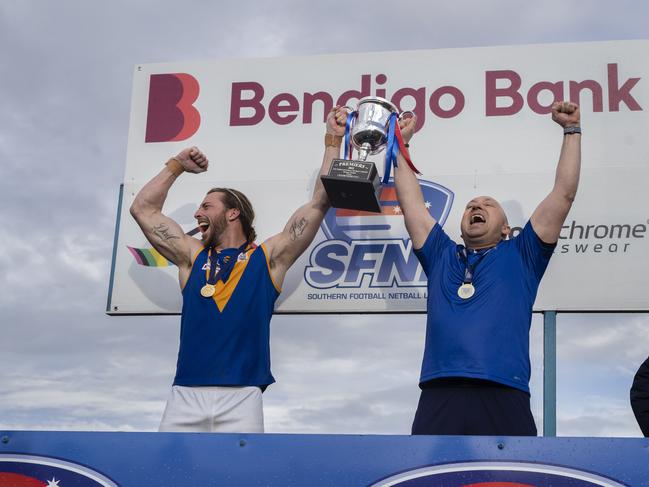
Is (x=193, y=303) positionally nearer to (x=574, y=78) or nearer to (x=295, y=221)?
(x=295, y=221)

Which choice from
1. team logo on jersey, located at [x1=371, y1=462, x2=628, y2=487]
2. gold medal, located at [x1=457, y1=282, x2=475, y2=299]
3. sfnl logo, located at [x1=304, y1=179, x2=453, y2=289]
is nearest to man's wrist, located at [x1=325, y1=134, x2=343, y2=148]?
sfnl logo, located at [x1=304, y1=179, x2=453, y2=289]

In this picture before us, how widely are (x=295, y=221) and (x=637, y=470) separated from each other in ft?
8.55

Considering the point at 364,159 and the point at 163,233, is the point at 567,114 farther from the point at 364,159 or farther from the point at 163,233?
the point at 163,233

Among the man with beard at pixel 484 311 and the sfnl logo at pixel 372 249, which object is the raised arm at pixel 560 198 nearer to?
the man with beard at pixel 484 311

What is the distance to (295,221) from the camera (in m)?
4.84

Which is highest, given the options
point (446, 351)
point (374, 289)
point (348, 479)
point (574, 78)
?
point (574, 78)

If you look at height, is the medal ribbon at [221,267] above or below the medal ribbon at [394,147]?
below

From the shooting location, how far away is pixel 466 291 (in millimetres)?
3838

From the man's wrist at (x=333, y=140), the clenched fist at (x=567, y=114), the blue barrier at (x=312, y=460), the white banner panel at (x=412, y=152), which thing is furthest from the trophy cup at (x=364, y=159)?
the blue barrier at (x=312, y=460)

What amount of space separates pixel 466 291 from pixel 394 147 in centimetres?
106

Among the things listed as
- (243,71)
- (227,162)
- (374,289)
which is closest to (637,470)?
(374,289)

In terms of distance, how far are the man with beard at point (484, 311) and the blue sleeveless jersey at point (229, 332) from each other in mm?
897

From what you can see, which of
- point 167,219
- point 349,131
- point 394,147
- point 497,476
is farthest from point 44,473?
point 349,131

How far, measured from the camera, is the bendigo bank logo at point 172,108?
245 inches
